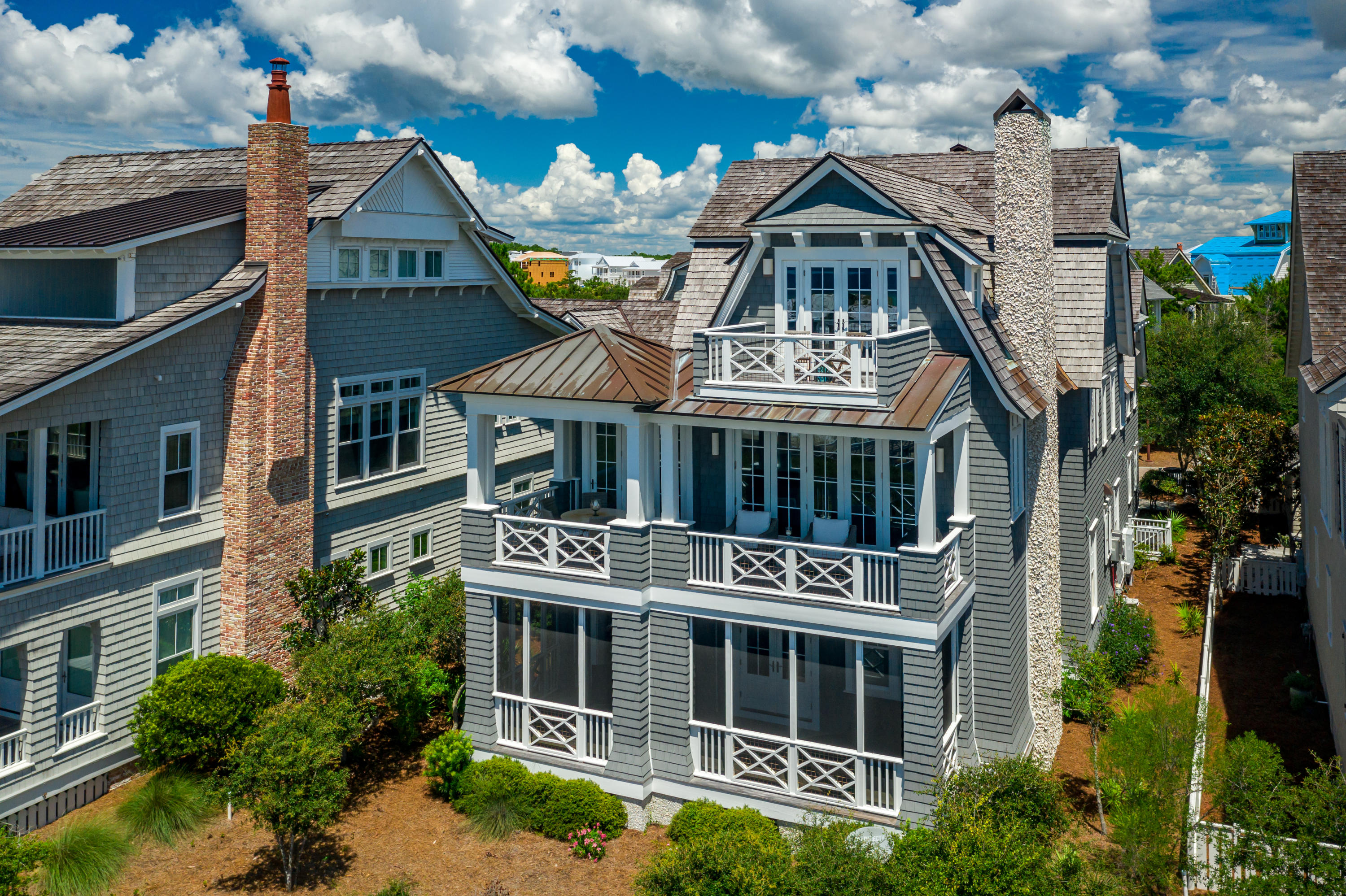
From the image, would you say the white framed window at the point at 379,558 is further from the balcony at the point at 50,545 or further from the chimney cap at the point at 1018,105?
the chimney cap at the point at 1018,105

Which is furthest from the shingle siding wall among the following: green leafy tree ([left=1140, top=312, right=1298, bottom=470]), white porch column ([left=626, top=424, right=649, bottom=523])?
green leafy tree ([left=1140, top=312, right=1298, bottom=470])

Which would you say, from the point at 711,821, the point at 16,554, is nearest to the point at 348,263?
the point at 16,554

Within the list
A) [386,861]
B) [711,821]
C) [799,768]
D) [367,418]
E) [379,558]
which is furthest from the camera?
[379,558]

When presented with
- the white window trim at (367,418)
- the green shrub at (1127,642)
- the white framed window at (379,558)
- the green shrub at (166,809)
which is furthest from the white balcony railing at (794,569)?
the white framed window at (379,558)

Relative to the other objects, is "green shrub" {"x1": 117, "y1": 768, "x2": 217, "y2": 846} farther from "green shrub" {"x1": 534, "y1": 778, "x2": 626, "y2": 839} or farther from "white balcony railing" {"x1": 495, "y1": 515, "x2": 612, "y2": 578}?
"white balcony railing" {"x1": 495, "y1": 515, "x2": 612, "y2": 578}

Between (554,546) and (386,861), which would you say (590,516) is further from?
(386,861)
